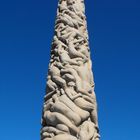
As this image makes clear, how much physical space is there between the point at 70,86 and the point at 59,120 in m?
0.84

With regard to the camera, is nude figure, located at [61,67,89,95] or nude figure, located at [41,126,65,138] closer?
nude figure, located at [41,126,65,138]

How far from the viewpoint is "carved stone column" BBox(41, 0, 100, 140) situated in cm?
710

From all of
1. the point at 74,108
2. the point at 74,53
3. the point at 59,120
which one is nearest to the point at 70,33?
the point at 74,53

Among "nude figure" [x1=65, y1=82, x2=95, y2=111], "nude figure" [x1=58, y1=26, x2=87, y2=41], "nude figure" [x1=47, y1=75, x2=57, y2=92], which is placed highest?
"nude figure" [x1=58, y1=26, x2=87, y2=41]

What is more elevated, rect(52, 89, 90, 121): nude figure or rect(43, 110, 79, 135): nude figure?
rect(52, 89, 90, 121): nude figure

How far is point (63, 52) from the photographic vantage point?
8.23m

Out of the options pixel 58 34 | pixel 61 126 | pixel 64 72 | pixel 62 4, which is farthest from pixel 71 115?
pixel 62 4

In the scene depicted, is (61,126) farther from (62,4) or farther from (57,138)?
(62,4)

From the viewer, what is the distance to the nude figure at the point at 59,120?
702 cm

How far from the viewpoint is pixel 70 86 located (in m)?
7.60

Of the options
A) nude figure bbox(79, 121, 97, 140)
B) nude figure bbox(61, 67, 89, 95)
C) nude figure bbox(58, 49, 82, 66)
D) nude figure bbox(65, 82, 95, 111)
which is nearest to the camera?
nude figure bbox(79, 121, 97, 140)

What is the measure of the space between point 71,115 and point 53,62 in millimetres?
1650

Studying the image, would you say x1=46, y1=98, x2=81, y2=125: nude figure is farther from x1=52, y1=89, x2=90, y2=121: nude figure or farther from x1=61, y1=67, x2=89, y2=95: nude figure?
x1=61, y1=67, x2=89, y2=95: nude figure

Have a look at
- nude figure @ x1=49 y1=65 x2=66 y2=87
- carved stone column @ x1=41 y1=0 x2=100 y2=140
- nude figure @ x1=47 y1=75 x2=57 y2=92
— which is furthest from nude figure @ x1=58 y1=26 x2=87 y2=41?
nude figure @ x1=47 y1=75 x2=57 y2=92
